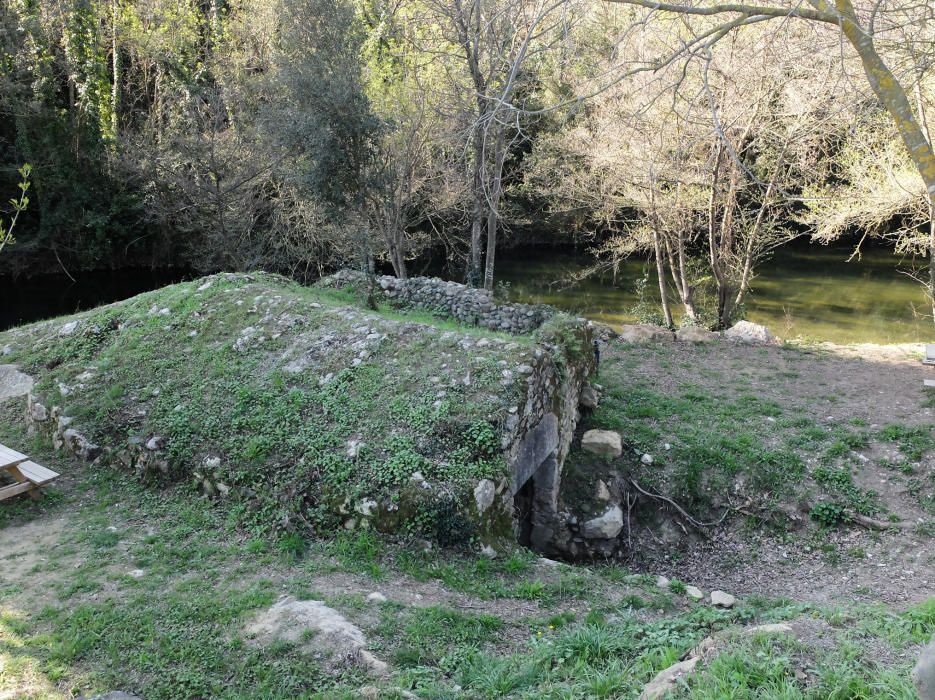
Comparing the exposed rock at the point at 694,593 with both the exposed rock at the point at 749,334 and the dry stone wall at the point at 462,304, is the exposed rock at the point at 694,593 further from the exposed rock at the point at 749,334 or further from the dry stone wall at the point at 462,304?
the exposed rock at the point at 749,334

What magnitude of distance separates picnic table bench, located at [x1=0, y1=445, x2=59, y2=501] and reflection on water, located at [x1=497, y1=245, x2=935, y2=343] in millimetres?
15465

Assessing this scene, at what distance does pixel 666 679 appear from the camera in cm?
378

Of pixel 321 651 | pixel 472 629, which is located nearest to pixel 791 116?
pixel 472 629

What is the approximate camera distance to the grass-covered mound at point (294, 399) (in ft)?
21.6

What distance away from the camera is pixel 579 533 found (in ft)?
26.0

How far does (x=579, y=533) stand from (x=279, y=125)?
9417mm

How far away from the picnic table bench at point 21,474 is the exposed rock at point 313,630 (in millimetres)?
3451

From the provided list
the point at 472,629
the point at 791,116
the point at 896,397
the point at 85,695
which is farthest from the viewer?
the point at 791,116

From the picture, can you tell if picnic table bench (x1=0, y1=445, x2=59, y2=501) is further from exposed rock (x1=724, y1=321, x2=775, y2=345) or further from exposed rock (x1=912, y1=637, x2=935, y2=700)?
exposed rock (x1=724, y1=321, x2=775, y2=345)

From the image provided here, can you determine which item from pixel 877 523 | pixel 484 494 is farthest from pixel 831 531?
pixel 484 494

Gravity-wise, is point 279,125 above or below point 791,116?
below

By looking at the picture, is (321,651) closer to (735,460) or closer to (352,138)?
(735,460)

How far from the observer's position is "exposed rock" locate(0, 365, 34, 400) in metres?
9.00

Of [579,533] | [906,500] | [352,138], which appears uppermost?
[352,138]
